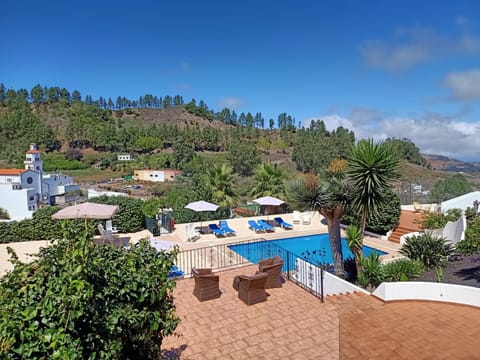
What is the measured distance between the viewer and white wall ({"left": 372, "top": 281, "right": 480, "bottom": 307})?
795 centimetres

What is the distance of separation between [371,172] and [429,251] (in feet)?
12.6

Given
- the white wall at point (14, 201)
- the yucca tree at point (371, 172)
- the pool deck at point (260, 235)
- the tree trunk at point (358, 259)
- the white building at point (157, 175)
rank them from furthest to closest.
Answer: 1. the white building at point (157, 175)
2. the white wall at point (14, 201)
3. the pool deck at point (260, 235)
4. the tree trunk at point (358, 259)
5. the yucca tree at point (371, 172)

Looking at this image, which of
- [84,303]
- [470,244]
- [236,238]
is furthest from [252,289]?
[470,244]

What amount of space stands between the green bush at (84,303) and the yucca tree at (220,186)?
17570 millimetres

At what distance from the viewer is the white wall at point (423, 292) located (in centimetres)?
795

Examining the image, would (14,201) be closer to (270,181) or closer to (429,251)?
(270,181)

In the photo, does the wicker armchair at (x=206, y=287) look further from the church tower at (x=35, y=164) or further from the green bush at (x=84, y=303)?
the church tower at (x=35, y=164)

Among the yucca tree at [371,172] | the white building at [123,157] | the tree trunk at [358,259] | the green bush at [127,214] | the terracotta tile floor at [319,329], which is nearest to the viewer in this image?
the terracotta tile floor at [319,329]

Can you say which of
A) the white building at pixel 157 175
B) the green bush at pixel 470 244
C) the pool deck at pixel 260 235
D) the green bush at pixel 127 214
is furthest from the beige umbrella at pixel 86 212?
the white building at pixel 157 175

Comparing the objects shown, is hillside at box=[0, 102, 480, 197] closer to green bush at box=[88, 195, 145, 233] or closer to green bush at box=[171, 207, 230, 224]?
green bush at box=[171, 207, 230, 224]

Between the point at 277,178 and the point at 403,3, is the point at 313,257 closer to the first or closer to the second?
the point at 277,178

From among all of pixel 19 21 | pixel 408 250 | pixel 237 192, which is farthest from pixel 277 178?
pixel 19 21

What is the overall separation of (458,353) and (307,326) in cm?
271

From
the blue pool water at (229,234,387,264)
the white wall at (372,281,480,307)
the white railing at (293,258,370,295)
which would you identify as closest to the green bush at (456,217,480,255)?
the blue pool water at (229,234,387,264)
